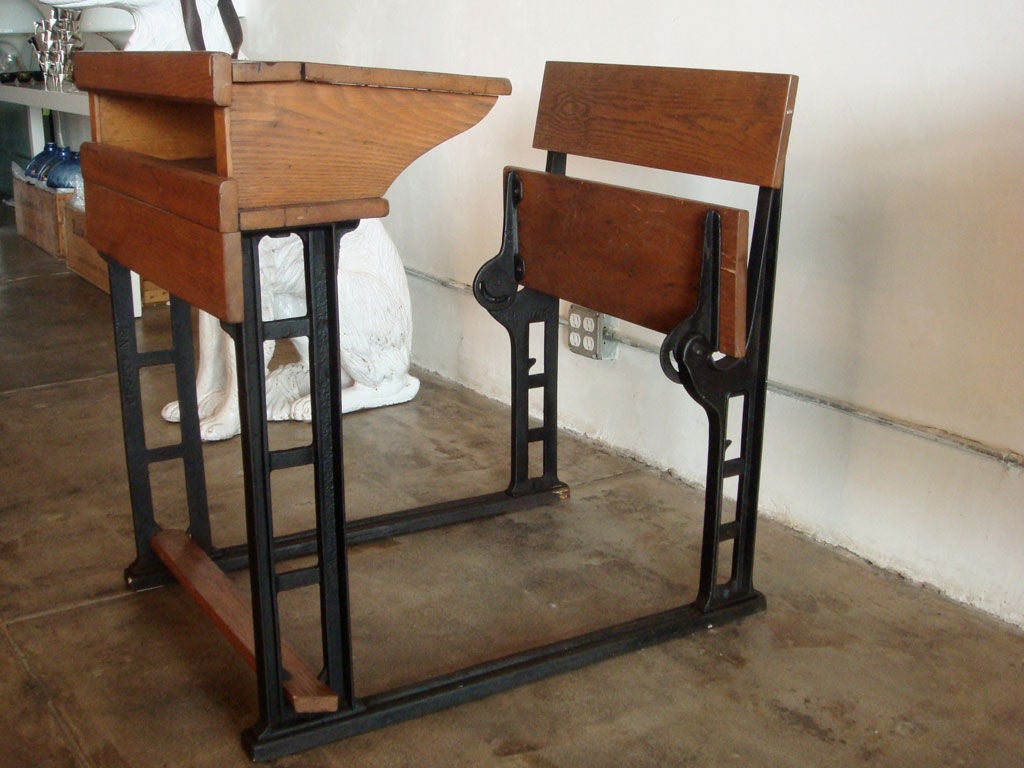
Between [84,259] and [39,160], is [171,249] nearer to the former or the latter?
[84,259]

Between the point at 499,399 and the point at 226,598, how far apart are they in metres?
1.67

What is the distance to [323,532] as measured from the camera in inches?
66.9

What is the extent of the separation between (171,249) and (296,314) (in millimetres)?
1632

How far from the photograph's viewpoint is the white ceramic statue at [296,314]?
3125 mm

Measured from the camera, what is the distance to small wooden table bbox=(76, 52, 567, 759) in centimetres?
150

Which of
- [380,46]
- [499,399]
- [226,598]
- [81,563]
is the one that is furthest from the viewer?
[380,46]

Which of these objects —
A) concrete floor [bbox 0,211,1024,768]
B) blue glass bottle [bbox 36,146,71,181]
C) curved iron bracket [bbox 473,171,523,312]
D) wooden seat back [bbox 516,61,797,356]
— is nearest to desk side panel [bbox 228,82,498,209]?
wooden seat back [bbox 516,61,797,356]

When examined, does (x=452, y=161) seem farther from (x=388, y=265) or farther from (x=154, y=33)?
(x=154, y=33)

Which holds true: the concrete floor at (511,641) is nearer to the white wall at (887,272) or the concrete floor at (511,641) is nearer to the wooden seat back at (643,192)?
the white wall at (887,272)

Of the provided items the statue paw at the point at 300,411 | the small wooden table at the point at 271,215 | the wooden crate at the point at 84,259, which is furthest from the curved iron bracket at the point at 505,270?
the wooden crate at the point at 84,259

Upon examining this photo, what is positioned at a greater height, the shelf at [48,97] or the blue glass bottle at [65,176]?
the shelf at [48,97]

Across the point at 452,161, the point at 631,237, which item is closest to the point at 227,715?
the point at 631,237

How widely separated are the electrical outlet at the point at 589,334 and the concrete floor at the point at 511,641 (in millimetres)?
282

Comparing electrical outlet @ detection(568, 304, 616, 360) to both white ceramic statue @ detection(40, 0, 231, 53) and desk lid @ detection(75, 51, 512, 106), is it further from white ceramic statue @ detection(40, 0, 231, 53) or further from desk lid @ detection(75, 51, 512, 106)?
desk lid @ detection(75, 51, 512, 106)
